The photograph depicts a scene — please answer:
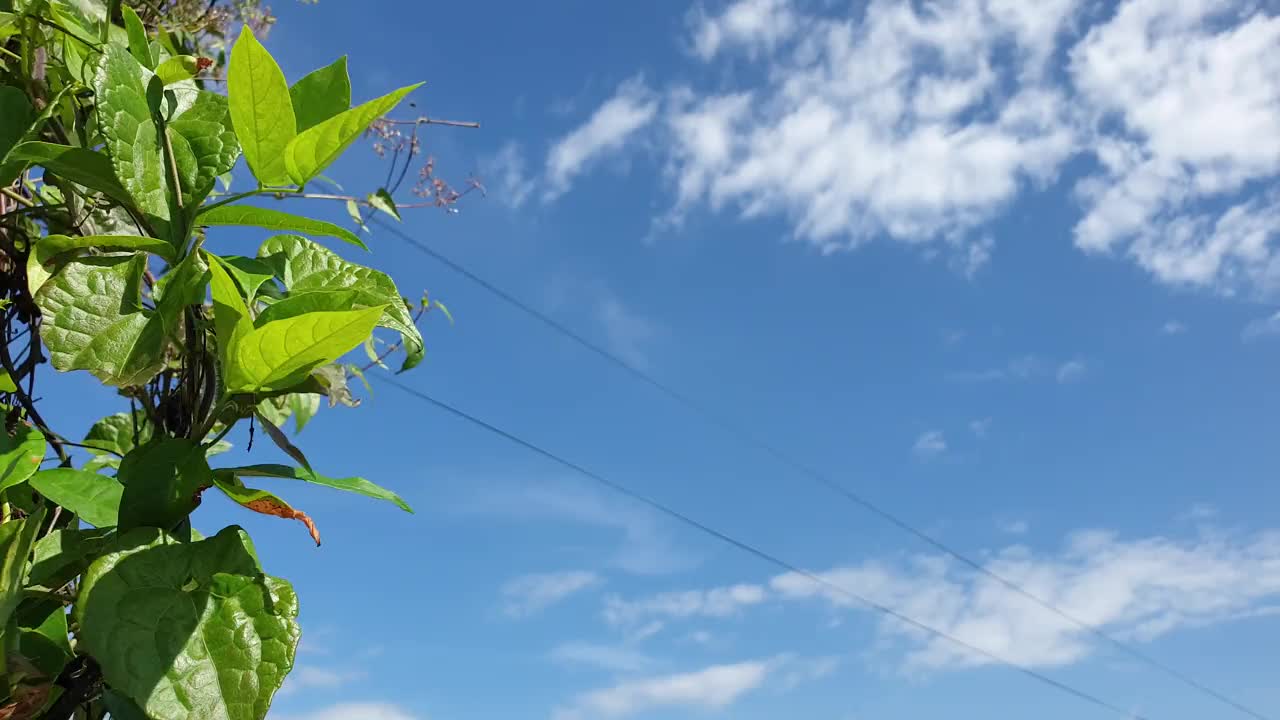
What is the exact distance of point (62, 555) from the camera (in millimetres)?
378

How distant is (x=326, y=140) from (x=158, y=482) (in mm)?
137

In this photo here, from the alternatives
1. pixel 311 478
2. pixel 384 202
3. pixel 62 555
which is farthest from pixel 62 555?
pixel 384 202

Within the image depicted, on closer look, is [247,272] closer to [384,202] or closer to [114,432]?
[114,432]

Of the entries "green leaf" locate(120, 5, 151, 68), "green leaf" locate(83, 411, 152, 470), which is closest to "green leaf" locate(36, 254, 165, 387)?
"green leaf" locate(120, 5, 151, 68)

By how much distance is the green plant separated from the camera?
316 millimetres

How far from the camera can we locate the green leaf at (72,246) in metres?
0.35

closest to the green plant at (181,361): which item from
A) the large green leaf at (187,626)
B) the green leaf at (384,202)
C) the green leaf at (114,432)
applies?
the large green leaf at (187,626)

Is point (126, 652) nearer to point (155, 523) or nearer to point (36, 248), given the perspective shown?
point (155, 523)

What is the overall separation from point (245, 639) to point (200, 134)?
0.19m

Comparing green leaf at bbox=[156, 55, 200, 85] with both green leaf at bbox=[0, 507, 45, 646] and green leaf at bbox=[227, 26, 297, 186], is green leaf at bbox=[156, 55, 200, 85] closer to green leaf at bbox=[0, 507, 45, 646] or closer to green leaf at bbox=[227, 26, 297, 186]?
green leaf at bbox=[227, 26, 297, 186]

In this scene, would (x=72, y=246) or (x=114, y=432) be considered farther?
(x=114, y=432)

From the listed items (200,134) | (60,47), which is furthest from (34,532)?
(60,47)

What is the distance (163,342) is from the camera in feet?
1.20

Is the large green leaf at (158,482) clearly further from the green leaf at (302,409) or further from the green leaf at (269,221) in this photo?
→ the green leaf at (302,409)
